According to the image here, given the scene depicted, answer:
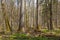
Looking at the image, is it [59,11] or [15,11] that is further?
[59,11]

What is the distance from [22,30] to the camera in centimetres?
1585

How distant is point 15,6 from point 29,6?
7254 millimetres

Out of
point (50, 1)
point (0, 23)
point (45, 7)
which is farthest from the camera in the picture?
point (0, 23)

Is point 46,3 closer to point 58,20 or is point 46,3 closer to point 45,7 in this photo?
point 45,7

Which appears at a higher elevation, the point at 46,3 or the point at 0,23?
the point at 46,3

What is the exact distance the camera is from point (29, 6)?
36156 mm

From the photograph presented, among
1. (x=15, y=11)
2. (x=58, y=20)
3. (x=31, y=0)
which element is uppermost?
(x=31, y=0)

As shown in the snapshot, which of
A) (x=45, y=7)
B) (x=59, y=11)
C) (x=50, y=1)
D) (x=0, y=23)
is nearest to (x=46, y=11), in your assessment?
(x=45, y=7)

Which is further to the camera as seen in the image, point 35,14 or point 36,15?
point 35,14

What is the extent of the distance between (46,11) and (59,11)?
5825 millimetres

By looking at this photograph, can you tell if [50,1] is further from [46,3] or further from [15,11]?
[15,11]

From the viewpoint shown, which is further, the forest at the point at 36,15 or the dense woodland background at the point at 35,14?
the dense woodland background at the point at 35,14

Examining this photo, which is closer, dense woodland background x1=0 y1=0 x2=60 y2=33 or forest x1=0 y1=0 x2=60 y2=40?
forest x1=0 y1=0 x2=60 y2=40

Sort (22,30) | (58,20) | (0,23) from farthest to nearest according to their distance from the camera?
1. (58,20)
2. (0,23)
3. (22,30)
